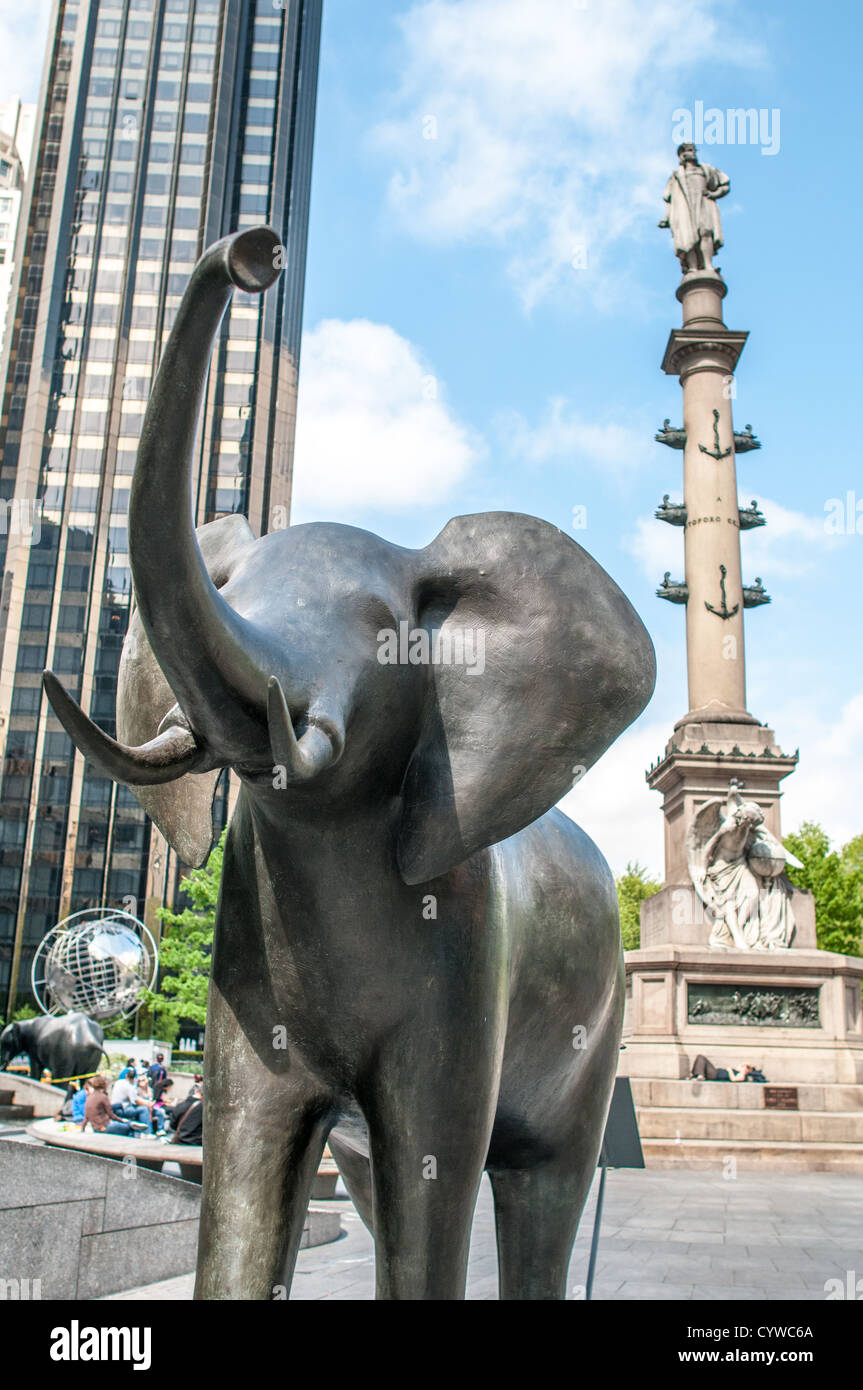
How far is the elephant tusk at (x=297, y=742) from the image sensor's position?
2084mm

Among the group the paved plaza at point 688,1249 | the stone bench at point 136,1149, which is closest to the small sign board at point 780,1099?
the paved plaza at point 688,1249

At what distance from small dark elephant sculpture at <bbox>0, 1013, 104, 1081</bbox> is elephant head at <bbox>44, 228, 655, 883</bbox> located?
2297 cm

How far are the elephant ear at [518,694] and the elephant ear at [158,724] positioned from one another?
1.97 feet

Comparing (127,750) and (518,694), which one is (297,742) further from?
(518,694)

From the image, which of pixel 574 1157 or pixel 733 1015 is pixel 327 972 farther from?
pixel 733 1015

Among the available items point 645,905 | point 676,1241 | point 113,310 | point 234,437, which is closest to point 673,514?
point 645,905

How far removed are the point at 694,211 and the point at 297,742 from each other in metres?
27.1

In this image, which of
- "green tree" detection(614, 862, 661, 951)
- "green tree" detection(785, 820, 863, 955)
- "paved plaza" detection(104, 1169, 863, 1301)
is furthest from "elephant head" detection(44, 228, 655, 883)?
"green tree" detection(614, 862, 661, 951)

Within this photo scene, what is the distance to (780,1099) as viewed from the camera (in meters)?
16.6

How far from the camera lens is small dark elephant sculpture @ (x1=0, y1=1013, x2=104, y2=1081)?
2388 centimetres

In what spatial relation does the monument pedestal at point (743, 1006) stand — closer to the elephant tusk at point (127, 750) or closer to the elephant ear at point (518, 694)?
the elephant ear at point (518, 694)

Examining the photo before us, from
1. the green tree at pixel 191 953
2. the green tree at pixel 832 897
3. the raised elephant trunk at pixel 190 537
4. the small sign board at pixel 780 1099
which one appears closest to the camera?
the raised elephant trunk at pixel 190 537

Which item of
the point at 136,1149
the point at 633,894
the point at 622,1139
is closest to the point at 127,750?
the point at 622,1139

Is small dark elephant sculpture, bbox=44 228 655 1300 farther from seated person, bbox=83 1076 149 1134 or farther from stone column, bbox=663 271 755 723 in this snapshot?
stone column, bbox=663 271 755 723
